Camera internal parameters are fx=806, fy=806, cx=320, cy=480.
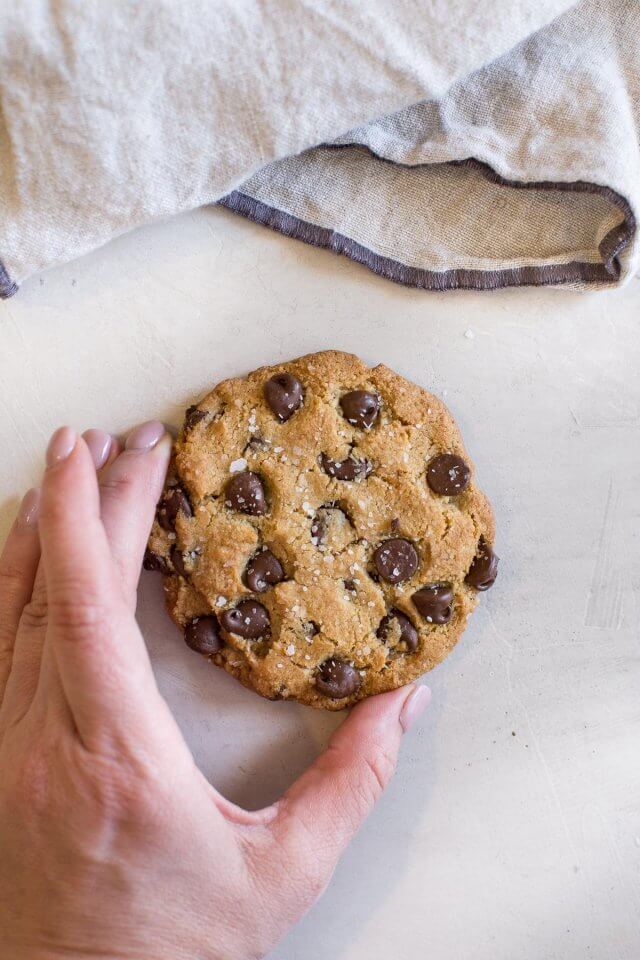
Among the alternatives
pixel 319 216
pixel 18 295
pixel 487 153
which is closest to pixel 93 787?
pixel 18 295

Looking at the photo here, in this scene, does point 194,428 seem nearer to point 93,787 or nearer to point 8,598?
point 8,598

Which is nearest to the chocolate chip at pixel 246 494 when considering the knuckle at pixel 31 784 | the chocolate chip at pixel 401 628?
the chocolate chip at pixel 401 628

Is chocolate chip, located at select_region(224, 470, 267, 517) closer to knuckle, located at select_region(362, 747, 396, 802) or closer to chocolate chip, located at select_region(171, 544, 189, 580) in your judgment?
chocolate chip, located at select_region(171, 544, 189, 580)

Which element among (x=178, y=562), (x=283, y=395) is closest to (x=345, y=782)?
(x=178, y=562)

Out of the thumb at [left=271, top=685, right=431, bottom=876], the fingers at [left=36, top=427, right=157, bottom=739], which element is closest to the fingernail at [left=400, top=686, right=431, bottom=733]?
the thumb at [left=271, top=685, right=431, bottom=876]

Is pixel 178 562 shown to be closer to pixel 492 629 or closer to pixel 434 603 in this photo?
pixel 434 603
